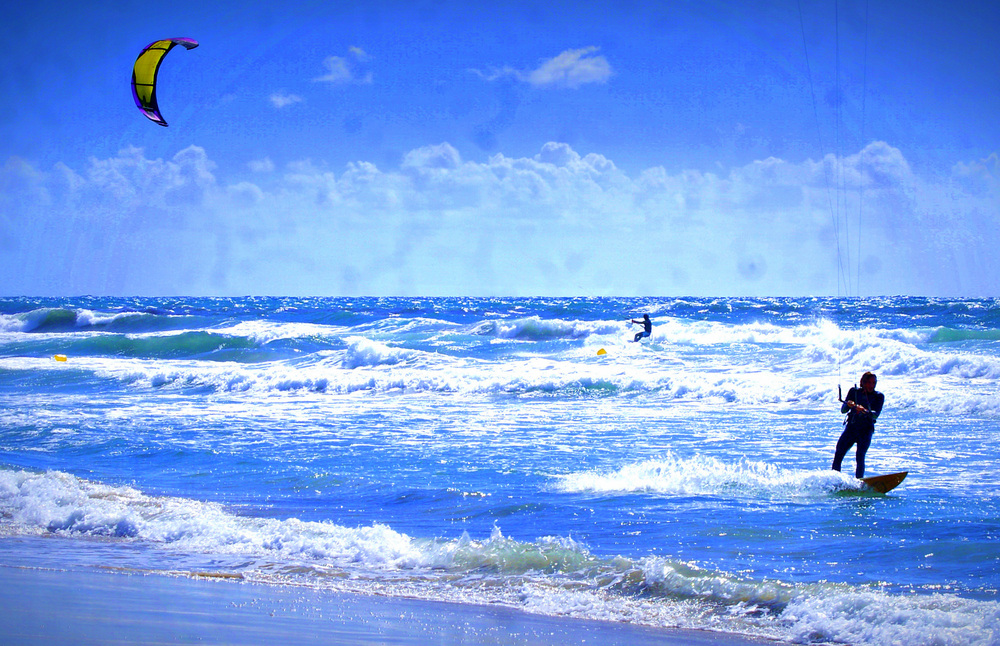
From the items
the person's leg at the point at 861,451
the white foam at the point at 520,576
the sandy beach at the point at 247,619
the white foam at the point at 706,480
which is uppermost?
the person's leg at the point at 861,451

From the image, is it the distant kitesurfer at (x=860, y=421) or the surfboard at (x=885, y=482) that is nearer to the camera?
the surfboard at (x=885, y=482)

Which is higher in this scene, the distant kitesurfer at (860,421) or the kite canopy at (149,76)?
the kite canopy at (149,76)

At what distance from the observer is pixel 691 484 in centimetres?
967

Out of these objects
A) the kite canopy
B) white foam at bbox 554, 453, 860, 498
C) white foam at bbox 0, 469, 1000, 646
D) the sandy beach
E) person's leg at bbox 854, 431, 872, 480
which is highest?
the kite canopy

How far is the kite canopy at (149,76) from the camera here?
38.3ft

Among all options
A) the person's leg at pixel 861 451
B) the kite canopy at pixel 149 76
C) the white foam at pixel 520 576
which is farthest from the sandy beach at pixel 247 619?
the kite canopy at pixel 149 76

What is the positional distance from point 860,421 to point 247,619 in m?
7.02

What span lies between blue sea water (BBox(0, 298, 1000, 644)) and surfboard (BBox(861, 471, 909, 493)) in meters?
0.14

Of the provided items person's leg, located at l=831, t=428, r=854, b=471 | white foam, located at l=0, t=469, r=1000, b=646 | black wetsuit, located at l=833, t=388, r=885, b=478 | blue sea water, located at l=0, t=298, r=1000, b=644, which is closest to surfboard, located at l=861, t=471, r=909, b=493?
blue sea water, located at l=0, t=298, r=1000, b=644

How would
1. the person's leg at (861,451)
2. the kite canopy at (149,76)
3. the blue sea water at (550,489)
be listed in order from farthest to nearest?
the kite canopy at (149,76), the person's leg at (861,451), the blue sea water at (550,489)

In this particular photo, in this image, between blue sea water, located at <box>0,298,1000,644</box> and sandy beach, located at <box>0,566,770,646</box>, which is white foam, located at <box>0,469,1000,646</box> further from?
sandy beach, located at <box>0,566,770,646</box>

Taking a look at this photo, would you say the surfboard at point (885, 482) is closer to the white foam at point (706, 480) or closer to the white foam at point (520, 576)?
the white foam at point (706, 480)

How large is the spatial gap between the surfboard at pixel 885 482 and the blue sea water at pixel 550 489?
5.5 inches

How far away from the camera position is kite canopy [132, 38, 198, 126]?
1169 centimetres
